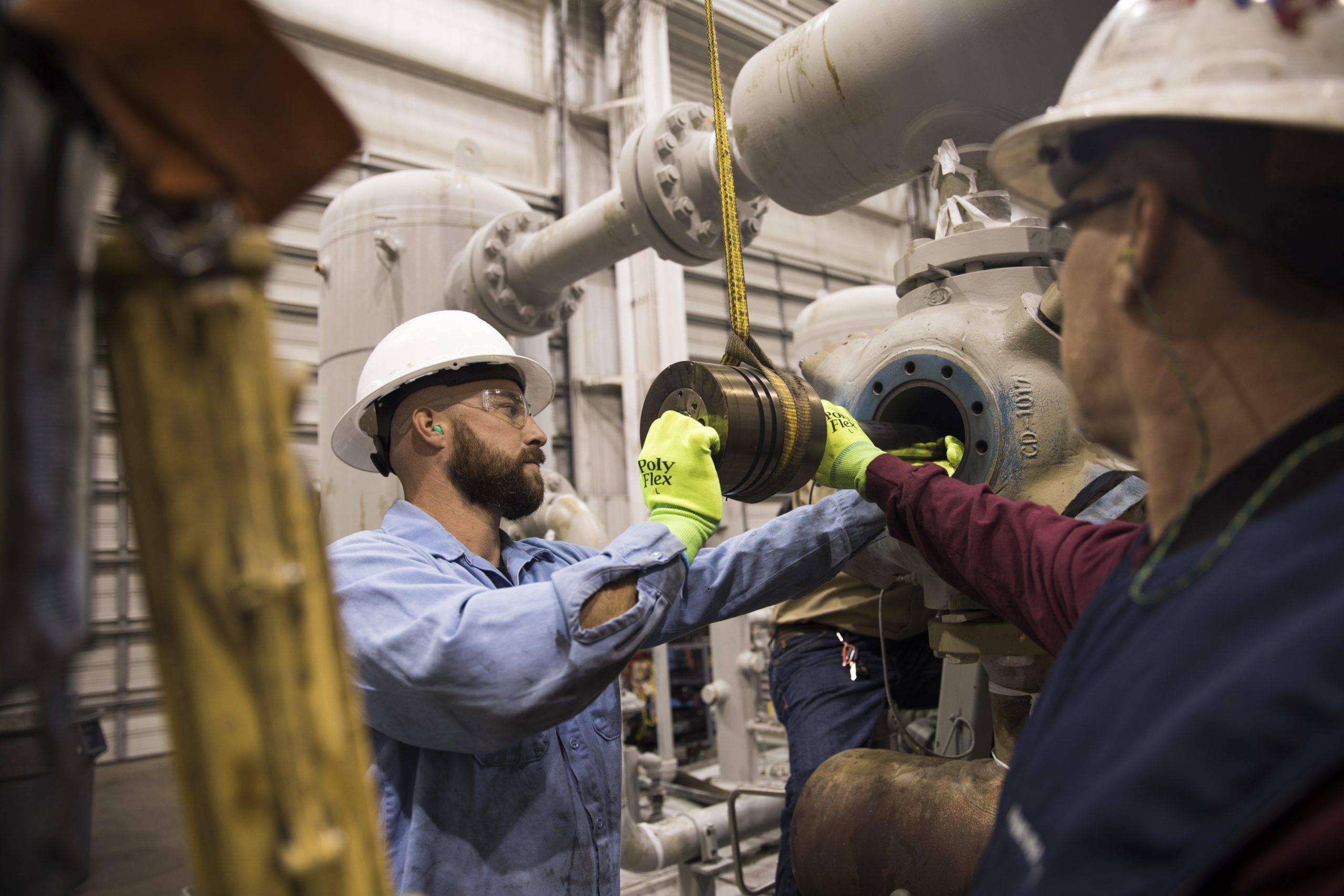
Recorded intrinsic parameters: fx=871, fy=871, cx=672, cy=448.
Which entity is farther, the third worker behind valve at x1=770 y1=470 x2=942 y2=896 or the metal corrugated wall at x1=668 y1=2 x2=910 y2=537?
the metal corrugated wall at x1=668 y1=2 x2=910 y2=537

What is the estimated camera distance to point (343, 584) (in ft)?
4.15

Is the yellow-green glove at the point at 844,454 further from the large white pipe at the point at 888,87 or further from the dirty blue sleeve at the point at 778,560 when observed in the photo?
the large white pipe at the point at 888,87

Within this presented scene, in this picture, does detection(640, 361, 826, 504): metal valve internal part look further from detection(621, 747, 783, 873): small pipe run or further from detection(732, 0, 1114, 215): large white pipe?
detection(621, 747, 783, 873): small pipe run

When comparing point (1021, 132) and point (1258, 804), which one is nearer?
point (1258, 804)

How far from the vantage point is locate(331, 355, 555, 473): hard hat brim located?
1.68m

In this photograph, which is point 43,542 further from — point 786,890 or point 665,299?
point 665,299

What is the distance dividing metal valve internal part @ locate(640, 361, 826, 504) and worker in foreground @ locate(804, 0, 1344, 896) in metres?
0.62

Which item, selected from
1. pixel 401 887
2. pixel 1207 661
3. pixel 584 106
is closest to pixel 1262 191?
pixel 1207 661

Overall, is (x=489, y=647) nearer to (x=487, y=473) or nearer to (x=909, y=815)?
(x=487, y=473)

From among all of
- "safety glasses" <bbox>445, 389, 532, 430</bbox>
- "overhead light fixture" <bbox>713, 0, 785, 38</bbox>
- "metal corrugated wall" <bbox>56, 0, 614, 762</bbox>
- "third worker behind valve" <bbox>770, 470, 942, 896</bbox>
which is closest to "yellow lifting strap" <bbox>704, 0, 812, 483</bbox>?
"safety glasses" <bbox>445, 389, 532, 430</bbox>

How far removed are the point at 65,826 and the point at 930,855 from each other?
1.30 m

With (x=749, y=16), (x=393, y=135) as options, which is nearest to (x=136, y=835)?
(x=393, y=135)

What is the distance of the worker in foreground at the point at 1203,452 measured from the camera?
19.6 inches

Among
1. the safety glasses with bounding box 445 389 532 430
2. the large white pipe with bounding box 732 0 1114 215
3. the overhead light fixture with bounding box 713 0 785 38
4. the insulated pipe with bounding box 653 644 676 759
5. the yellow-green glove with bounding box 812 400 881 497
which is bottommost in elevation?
the insulated pipe with bounding box 653 644 676 759
